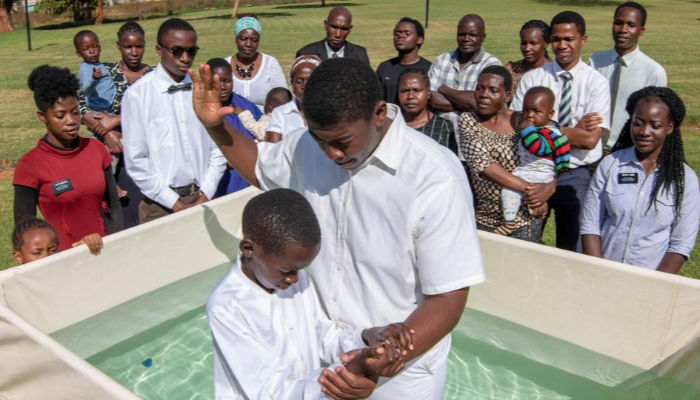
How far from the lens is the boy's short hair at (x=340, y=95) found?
2.16 m

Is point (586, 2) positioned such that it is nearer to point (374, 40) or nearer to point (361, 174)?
point (374, 40)

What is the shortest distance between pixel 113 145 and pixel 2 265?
1437 millimetres

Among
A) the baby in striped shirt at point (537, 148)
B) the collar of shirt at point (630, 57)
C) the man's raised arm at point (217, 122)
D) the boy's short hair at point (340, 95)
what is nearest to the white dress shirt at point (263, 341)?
the man's raised arm at point (217, 122)

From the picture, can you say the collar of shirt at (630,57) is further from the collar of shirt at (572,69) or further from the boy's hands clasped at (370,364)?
the boy's hands clasped at (370,364)

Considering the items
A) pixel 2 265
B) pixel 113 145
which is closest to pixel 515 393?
pixel 113 145

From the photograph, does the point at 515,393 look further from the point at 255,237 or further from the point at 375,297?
the point at 255,237

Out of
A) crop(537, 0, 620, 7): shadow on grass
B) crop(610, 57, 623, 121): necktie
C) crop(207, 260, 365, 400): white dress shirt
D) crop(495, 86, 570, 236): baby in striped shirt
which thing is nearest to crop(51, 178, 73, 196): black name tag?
crop(207, 260, 365, 400): white dress shirt

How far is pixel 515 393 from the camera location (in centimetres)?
418

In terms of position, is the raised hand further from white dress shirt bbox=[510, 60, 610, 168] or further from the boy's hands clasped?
white dress shirt bbox=[510, 60, 610, 168]

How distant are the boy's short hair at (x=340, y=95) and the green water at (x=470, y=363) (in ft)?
8.58

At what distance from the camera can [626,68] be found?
558 centimetres

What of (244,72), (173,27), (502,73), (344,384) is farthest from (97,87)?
(344,384)

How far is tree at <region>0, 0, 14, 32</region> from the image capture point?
33062 millimetres

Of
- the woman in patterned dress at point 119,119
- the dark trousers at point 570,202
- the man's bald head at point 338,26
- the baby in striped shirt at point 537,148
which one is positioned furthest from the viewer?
the man's bald head at point 338,26
